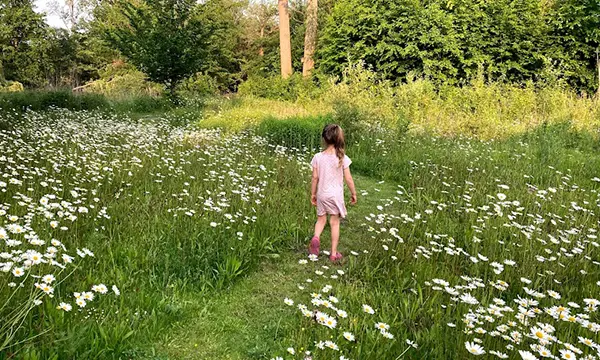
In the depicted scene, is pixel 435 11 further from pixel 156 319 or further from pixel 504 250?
pixel 156 319

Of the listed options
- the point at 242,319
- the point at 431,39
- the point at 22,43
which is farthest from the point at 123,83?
the point at 242,319

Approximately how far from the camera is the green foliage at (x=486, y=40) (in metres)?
15.3

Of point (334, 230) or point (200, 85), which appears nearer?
point (334, 230)

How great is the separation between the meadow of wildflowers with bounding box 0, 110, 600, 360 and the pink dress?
464 mm

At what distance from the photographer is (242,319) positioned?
2.99 m

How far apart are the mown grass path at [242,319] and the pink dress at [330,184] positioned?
1.94 feet

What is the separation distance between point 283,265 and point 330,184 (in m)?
0.95

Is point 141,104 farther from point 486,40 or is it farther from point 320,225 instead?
point 320,225

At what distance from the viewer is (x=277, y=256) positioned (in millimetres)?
3986

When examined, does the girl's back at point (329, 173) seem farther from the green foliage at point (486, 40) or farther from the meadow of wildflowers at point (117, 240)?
the green foliage at point (486, 40)

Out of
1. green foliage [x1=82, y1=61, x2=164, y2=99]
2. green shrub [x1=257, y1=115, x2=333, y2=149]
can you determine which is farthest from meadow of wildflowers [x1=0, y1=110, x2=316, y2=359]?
green foliage [x1=82, y1=61, x2=164, y2=99]

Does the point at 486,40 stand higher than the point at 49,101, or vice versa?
the point at 486,40

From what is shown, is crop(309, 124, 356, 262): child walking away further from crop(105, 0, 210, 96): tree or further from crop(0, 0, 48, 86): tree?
crop(0, 0, 48, 86): tree

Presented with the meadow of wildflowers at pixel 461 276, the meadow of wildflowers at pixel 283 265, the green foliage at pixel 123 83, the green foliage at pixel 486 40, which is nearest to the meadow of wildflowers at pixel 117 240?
the meadow of wildflowers at pixel 283 265
